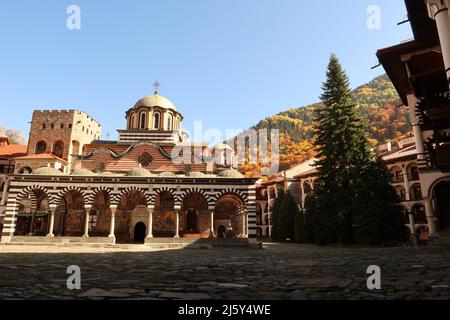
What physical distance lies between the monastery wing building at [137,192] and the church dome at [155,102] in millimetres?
106

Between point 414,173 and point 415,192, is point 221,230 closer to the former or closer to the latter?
point 415,192

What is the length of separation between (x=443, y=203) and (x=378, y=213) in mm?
3456

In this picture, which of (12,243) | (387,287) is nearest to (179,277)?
(387,287)

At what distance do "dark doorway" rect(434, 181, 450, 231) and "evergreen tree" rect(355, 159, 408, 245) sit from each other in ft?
7.71

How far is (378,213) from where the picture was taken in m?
20.2

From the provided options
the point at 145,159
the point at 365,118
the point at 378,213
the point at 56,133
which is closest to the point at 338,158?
the point at 378,213

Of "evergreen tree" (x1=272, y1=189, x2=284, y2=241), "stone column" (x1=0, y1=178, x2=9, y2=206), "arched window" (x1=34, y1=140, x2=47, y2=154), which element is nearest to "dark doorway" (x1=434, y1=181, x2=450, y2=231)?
"evergreen tree" (x1=272, y1=189, x2=284, y2=241)

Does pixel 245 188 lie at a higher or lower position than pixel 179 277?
higher

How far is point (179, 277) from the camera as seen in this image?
6.12 meters

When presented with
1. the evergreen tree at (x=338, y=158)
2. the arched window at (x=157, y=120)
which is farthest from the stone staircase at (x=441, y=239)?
the arched window at (x=157, y=120)
